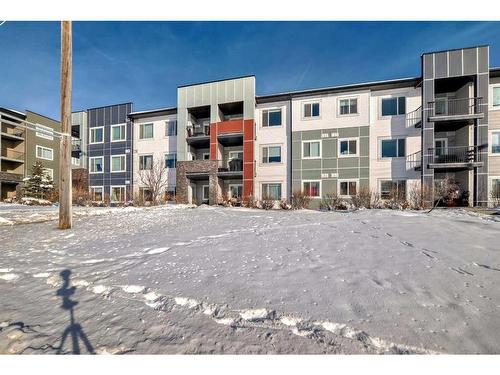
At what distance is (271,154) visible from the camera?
21.5 meters

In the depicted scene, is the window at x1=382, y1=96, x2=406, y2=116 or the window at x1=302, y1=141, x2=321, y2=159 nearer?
the window at x1=382, y1=96, x2=406, y2=116

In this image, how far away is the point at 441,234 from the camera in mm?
5645

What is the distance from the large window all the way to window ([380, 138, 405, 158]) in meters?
5.98

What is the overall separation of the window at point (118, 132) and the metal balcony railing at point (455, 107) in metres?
30.5

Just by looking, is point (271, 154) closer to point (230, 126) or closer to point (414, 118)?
point (230, 126)

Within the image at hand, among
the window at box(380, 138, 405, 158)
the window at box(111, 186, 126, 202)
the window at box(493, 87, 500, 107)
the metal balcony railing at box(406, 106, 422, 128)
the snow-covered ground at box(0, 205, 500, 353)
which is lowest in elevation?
the snow-covered ground at box(0, 205, 500, 353)

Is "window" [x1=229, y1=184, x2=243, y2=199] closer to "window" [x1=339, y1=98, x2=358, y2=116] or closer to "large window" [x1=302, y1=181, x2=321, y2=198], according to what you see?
"large window" [x1=302, y1=181, x2=321, y2=198]

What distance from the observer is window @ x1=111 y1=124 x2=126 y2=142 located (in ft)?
84.6

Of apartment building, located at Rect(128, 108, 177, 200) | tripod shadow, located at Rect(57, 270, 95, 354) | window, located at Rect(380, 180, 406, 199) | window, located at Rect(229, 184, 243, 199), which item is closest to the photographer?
tripod shadow, located at Rect(57, 270, 95, 354)

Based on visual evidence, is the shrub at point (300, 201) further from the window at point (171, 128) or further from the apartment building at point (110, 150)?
the apartment building at point (110, 150)

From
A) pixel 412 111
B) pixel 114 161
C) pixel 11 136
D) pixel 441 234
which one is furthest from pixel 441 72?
pixel 11 136

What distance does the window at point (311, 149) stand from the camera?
66.6 feet

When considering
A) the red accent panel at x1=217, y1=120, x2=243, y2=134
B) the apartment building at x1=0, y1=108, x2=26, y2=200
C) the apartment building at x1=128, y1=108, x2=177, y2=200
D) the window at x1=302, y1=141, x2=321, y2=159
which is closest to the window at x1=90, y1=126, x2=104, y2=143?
the apartment building at x1=128, y1=108, x2=177, y2=200
